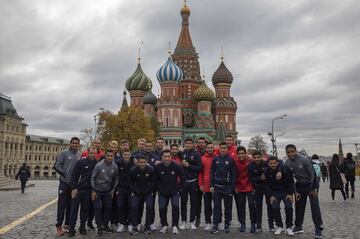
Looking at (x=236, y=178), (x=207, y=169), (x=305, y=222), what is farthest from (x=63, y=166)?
(x=305, y=222)

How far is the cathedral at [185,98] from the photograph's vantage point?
68375mm

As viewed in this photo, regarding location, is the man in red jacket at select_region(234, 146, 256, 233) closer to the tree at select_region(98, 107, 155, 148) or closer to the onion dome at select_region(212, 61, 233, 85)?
the tree at select_region(98, 107, 155, 148)

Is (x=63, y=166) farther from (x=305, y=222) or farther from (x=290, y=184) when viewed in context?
(x=305, y=222)

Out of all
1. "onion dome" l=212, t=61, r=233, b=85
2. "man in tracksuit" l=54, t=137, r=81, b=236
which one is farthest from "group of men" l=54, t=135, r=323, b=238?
"onion dome" l=212, t=61, r=233, b=85

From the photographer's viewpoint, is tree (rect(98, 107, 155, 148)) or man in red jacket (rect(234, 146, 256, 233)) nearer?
man in red jacket (rect(234, 146, 256, 233))

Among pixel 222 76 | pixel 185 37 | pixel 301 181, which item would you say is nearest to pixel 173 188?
pixel 301 181

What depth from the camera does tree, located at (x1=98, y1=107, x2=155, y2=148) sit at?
45031 mm

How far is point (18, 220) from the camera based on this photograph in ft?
34.8

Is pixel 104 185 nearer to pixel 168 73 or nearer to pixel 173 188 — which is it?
pixel 173 188

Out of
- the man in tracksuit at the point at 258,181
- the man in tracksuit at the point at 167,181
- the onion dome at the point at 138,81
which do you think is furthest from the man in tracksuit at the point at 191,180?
the onion dome at the point at 138,81

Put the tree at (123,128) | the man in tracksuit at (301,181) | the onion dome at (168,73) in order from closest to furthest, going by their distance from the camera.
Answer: the man in tracksuit at (301,181) < the tree at (123,128) < the onion dome at (168,73)

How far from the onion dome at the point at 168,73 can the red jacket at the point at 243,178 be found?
200 feet

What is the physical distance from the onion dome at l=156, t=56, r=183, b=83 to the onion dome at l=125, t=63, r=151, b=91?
7.32 metres

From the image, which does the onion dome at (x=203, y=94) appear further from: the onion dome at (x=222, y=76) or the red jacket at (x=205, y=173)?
the red jacket at (x=205, y=173)
